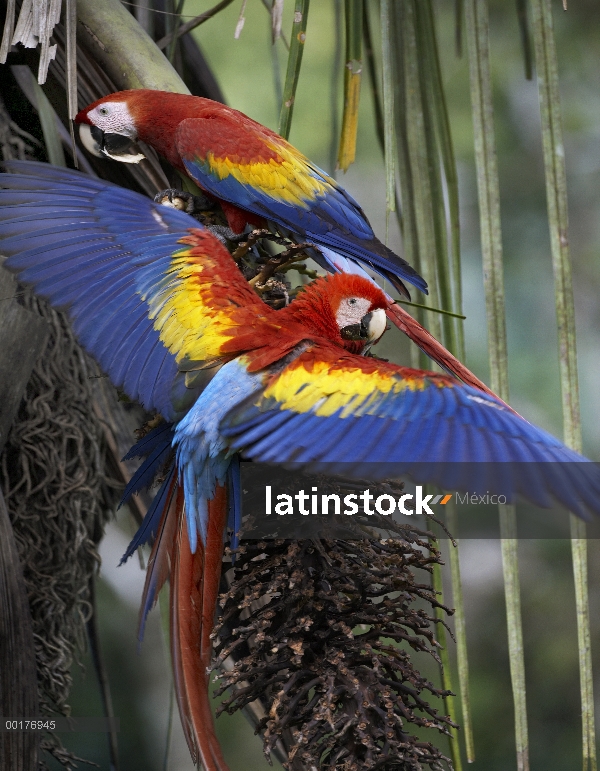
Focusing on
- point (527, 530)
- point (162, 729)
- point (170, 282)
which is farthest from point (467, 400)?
point (162, 729)

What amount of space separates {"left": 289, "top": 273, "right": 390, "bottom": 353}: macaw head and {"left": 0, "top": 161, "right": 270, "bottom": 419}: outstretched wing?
0.03 metres

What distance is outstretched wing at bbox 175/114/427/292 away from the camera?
670mm

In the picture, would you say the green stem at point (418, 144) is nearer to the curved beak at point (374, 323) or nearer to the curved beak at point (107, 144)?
the curved beak at point (374, 323)

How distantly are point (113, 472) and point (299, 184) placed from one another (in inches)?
14.9

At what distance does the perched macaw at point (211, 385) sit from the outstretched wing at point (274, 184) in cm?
10

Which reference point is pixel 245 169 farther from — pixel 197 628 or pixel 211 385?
pixel 197 628

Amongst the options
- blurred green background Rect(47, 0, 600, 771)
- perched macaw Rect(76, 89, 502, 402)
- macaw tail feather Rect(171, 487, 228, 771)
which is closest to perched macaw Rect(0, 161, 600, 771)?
macaw tail feather Rect(171, 487, 228, 771)

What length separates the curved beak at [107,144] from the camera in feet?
2.43

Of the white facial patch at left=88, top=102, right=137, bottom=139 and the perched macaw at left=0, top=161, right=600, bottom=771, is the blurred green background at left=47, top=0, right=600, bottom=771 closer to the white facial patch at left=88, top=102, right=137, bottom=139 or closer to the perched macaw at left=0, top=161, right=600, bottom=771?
the white facial patch at left=88, top=102, right=137, bottom=139

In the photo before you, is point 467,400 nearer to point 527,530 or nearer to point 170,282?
point 170,282

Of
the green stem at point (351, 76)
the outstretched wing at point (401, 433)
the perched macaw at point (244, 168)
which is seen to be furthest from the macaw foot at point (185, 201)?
the outstretched wing at point (401, 433)

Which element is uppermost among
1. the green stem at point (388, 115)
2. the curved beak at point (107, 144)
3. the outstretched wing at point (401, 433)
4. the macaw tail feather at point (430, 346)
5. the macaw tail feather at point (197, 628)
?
the curved beak at point (107, 144)

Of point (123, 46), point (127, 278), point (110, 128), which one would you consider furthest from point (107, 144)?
point (127, 278)

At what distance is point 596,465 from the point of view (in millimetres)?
387
